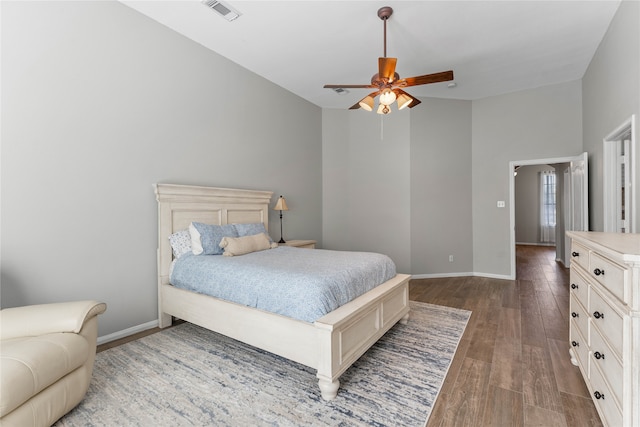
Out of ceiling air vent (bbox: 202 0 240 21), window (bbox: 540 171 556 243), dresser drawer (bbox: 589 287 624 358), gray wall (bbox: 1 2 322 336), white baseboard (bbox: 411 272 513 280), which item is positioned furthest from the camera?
window (bbox: 540 171 556 243)

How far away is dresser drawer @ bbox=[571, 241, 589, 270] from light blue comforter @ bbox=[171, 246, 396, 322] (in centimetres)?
140

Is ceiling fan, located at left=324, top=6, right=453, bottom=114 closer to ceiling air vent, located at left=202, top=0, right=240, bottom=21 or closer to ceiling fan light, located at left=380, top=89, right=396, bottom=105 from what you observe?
ceiling fan light, located at left=380, top=89, right=396, bottom=105

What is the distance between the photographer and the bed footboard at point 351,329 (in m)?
1.84

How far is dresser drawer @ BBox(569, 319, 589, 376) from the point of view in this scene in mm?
1812

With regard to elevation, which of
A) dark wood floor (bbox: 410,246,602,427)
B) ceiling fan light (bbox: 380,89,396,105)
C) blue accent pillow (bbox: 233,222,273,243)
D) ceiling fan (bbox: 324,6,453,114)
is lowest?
dark wood floor (bbox: 410,246,602,427)

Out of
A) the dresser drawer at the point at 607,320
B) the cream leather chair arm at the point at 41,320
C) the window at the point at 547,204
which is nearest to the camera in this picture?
the dresser drawer at the point at 607,320

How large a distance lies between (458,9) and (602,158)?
2.46m

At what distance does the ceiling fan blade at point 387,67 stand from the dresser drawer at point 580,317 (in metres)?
2.24

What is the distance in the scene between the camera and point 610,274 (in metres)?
1.40

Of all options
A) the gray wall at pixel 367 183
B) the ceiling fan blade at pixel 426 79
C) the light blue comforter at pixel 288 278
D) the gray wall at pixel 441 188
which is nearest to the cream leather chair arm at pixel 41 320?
the light blue comforter at pixel 288 278

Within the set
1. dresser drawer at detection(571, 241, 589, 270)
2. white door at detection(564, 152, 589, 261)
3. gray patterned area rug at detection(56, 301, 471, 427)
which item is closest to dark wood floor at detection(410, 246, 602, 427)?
gray patterned area rug at detection(56, 301, 471, 427)

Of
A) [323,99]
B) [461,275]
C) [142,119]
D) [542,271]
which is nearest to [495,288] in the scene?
[461,275]

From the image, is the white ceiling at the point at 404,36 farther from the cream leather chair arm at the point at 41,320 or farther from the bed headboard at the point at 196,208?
the cream leather chair arm at the point at 41,320

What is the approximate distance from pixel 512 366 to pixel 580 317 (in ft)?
1.96
